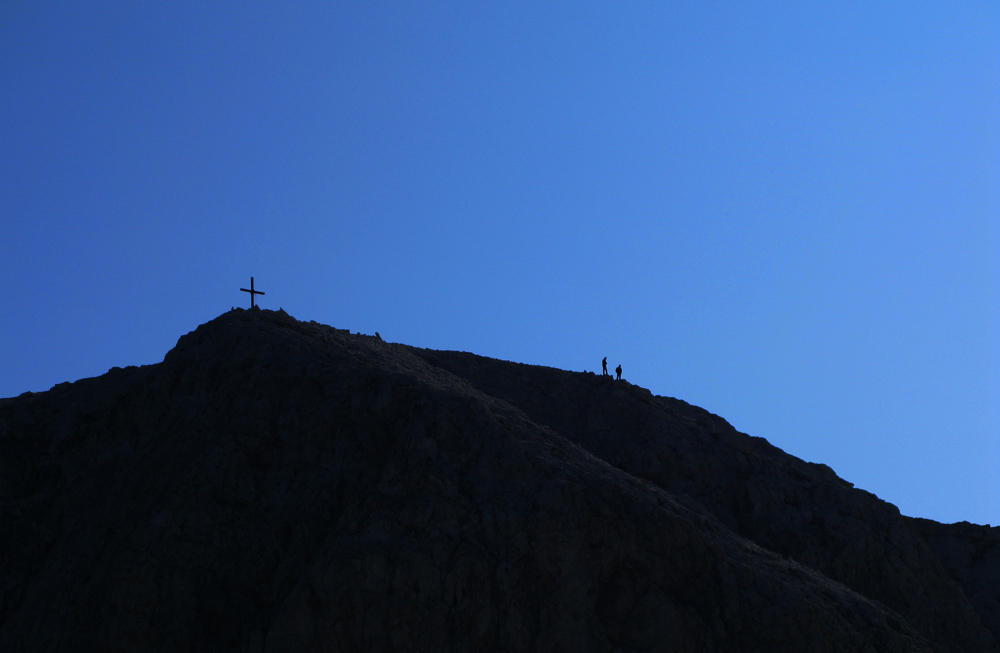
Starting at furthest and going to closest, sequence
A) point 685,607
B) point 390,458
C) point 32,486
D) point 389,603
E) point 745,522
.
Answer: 1. point 745,522
2. point 32,486
3. point 390,458
4. point 685,607
5. point 389,603

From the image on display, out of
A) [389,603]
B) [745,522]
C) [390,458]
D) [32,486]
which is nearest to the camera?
[389,603]

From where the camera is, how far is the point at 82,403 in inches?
1471

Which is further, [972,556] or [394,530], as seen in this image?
[972,556]

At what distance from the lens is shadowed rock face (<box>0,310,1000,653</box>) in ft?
89.4

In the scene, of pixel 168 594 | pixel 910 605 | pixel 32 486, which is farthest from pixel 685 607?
pixel 32 486

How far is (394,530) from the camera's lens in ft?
91.9

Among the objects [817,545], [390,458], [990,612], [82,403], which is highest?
[82,403]

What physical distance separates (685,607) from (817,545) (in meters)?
8.95

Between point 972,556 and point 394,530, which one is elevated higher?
point 394,530

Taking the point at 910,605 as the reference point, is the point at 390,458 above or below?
above

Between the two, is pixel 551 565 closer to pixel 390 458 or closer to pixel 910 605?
pixel 390 458

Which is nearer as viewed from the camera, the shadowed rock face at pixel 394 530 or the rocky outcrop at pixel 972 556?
the shadowed rock face at pixel 394 530

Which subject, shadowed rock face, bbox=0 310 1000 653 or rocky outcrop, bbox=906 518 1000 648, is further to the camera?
rocky outcrop, bbox=906 518 1000 648

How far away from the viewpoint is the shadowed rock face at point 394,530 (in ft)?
89.4
